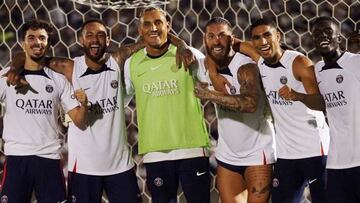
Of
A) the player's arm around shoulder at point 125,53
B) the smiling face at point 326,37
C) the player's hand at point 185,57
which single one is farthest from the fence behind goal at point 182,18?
the smiling face at point 326,37

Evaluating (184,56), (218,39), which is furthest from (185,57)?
(218,39)

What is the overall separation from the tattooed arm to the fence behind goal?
1.08m

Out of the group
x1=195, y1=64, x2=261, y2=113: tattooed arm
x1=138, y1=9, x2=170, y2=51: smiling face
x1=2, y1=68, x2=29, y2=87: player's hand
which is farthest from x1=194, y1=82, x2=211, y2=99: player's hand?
x1=2, y1=68, x2=29, y2=87: player's hand

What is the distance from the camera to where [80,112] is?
2.46 meters

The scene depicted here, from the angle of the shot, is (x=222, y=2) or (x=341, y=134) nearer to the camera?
(x=341, y=134)

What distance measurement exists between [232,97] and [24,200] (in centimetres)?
82

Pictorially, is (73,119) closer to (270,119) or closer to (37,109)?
(37,109)

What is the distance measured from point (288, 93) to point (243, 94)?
206mm

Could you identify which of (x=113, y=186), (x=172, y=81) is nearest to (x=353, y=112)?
(x=172, y=81)

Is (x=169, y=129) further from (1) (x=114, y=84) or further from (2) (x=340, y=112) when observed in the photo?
(2) (x=340, y=112)

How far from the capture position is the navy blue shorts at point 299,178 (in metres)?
2.53

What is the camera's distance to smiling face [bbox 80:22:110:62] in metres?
2.52

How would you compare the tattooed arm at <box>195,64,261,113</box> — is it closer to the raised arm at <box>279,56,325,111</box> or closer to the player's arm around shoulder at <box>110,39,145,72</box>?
the raised arm at <box>279,56,325,111</box>

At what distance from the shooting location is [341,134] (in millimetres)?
2379
